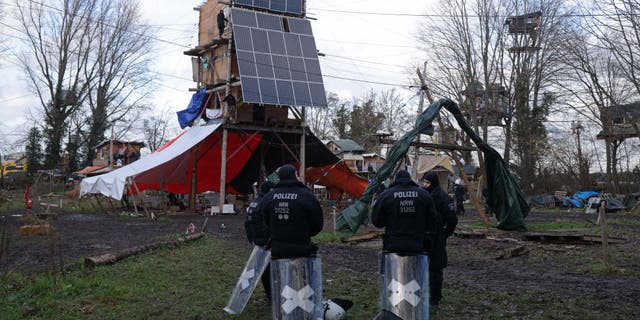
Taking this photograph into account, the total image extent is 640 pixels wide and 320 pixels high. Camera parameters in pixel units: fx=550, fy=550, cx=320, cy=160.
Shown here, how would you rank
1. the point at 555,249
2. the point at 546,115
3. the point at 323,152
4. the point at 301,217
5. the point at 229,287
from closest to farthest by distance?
the point at 301,217 → the point at 229,287 → the point at 555,249 → the point at 323,152 → the point at 546,115

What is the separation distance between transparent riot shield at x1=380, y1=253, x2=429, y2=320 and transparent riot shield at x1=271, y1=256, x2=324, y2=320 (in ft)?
2.45

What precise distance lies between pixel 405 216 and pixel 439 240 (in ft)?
4.99

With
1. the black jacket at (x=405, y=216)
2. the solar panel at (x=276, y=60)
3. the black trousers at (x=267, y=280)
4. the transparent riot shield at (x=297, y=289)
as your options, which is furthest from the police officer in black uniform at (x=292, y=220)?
the solar panel at (x=276, y=60)

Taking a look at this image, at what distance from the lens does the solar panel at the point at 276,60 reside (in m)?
23.8

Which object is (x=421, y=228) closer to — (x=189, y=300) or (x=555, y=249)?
(x=189, y=300)

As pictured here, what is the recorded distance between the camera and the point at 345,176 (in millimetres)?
29812

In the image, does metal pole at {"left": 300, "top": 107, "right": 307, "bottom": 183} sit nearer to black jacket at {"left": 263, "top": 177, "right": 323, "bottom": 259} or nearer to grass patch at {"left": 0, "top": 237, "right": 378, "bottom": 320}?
grass patch at {"left": 0, "top": 237, "right": 378, "bottom": 320}

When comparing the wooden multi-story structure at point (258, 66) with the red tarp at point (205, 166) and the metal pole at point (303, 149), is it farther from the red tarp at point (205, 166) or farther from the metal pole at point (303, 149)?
the red tarp at point (205, 166)

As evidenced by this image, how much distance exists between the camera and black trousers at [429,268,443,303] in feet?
24.1

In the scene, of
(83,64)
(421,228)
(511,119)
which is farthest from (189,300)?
(83,64)

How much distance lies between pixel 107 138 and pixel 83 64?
378 inches

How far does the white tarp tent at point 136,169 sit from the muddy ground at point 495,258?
4.12 meters

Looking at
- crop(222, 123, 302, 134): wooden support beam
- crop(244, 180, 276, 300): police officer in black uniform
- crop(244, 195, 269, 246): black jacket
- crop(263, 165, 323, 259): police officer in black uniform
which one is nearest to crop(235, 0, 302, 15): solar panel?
crop(222, 123, 302, 134): wooden support beam

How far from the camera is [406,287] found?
582cm
